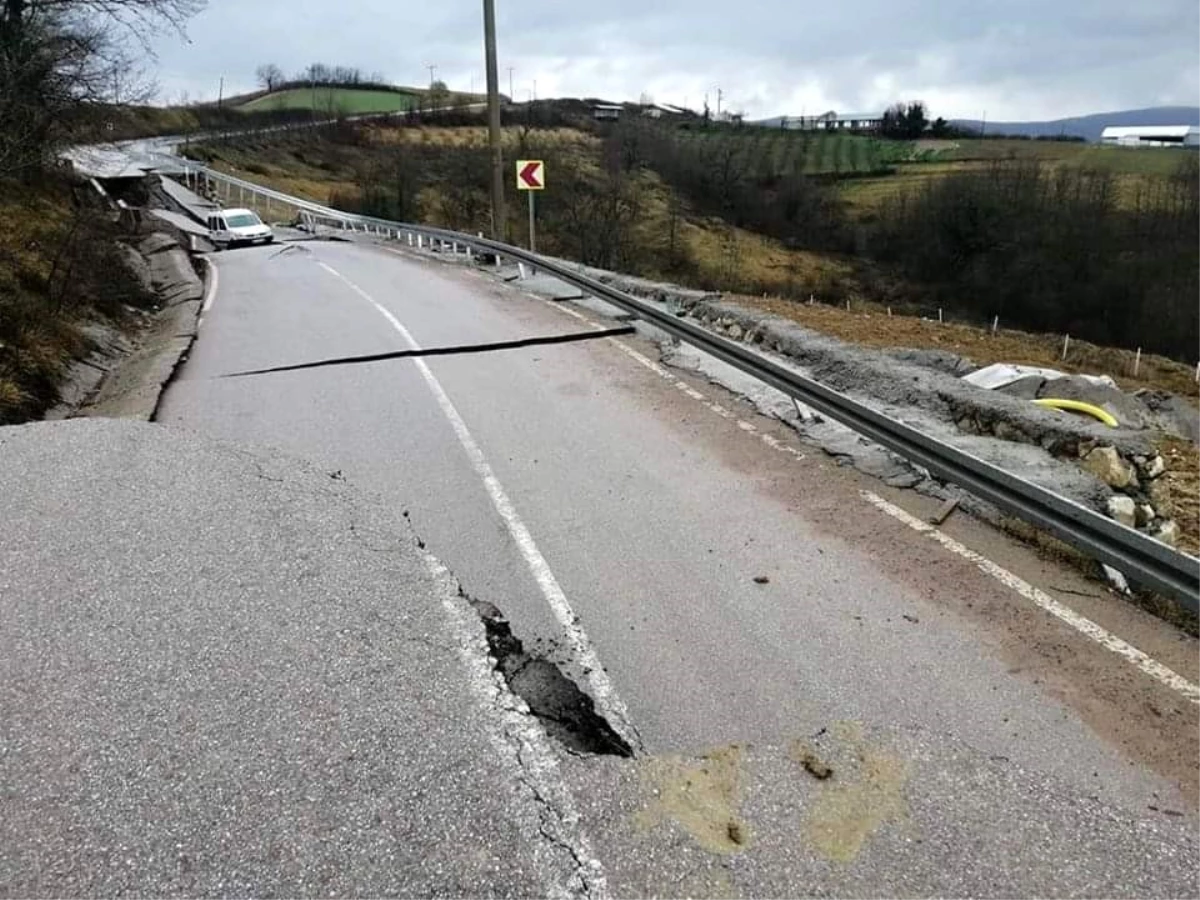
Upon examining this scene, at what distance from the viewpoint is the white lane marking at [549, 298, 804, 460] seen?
735 cm

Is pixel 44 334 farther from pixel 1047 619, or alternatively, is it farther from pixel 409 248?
pixel 409 248

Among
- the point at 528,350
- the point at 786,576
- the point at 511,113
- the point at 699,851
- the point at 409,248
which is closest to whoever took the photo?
the point at 699,851

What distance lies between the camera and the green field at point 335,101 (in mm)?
106438

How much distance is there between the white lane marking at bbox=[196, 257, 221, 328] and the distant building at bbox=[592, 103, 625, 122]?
4597 inches

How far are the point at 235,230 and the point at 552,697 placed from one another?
30.9m

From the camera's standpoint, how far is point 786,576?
4949mm

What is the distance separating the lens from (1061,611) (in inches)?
176

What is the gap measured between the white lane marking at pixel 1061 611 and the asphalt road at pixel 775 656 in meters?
0.08

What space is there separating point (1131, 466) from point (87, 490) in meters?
7.24

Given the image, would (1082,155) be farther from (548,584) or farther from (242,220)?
(548,584)

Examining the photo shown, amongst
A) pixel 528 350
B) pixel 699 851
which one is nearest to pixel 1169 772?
pixel 699 851

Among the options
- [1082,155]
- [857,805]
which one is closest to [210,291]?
[857,805]

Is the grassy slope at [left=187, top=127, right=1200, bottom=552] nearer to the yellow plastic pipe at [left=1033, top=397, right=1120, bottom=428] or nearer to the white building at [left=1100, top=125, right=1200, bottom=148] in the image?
the yellow plastic pipe at [left=1033, top=397, right=1120, bottom=428]

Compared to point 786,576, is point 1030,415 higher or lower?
higher
